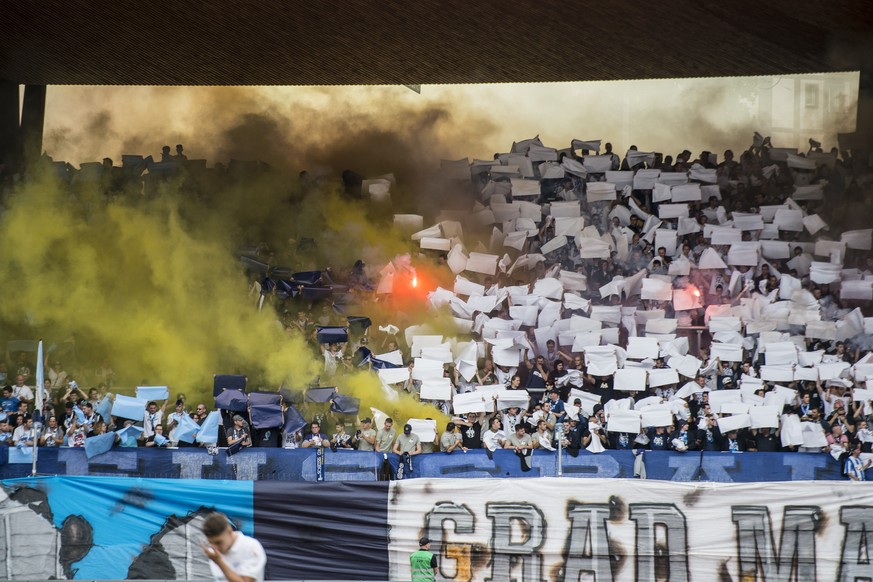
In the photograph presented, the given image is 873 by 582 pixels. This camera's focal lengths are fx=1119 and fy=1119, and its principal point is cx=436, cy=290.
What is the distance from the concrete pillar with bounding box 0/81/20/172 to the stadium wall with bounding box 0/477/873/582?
11126 mm

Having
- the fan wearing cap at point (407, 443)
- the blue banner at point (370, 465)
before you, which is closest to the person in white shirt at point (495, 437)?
the blue banner at point (370, 465)

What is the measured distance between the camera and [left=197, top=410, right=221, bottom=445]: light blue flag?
1552 centimetres

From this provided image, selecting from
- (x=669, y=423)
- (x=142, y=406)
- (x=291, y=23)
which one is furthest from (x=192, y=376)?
(x=669, y=423)

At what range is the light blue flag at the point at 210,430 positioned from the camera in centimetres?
1552

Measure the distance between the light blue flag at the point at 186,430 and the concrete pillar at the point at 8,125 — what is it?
28.7ft

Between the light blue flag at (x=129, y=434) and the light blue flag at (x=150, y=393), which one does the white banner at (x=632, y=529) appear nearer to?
the light blue flag at (x=129, y=434)

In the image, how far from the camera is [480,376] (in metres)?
17.9

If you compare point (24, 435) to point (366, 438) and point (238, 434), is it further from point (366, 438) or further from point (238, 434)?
point (366, 438)

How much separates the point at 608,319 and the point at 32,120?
485 inches

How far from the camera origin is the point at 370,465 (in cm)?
1459

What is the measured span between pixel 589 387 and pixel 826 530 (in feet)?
17.2

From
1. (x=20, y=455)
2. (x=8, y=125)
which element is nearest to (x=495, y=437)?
(x=20, y=455)

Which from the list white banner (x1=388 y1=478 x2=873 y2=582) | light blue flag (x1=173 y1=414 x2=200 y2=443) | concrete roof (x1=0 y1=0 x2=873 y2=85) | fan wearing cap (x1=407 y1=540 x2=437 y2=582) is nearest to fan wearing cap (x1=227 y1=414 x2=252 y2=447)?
light blue flag (x1=173 y1=414 x2=200 y2=443)

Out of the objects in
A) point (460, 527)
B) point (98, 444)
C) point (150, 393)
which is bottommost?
point (460, 527)
